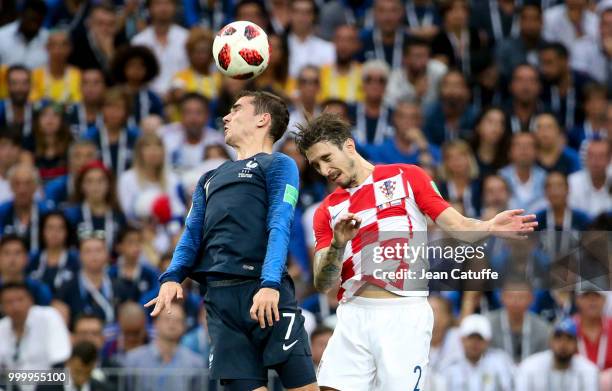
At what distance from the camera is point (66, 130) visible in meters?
13.4

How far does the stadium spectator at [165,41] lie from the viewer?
570 inches

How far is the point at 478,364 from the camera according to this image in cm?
1080

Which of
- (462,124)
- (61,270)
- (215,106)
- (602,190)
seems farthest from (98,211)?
(602,190)

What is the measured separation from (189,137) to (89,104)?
4.21 feet

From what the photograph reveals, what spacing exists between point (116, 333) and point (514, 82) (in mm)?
5339

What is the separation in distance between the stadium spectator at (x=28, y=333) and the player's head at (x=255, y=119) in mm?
4005

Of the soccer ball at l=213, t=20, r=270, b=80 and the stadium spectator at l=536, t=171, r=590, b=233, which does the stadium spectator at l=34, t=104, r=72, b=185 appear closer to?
the stadium spectator at l=536, t=171, r=590, b=233

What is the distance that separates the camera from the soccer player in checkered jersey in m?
7.50

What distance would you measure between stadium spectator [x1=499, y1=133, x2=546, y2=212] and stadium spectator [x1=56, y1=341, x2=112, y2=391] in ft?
15.6

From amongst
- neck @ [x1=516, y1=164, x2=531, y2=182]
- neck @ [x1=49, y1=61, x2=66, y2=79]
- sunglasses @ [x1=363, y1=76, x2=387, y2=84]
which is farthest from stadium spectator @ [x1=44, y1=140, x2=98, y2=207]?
neck @ [x1=516, y1=164, x2=531, y2=182]

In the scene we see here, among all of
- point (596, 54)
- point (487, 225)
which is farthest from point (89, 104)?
point (487, 225)

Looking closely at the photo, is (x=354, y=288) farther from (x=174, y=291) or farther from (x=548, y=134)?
(x=548, y=134)

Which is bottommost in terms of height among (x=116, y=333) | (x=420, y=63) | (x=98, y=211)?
(x=116, y=333)

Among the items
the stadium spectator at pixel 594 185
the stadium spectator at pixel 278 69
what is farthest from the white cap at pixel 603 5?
the stadium spectator at pixel 278 69
